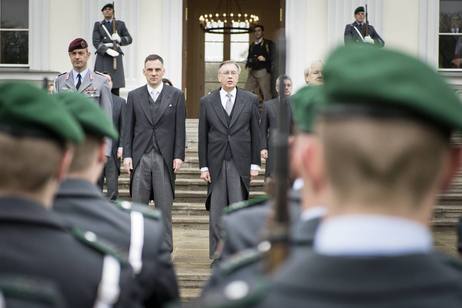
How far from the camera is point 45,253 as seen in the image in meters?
2.53

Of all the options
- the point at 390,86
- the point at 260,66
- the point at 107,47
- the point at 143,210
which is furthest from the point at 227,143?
the point at 260,66

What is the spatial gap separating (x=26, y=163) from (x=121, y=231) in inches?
39.8

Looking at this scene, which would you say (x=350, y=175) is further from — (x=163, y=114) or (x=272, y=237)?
(x=163, y=114)

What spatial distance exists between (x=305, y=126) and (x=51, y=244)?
2.32 feet

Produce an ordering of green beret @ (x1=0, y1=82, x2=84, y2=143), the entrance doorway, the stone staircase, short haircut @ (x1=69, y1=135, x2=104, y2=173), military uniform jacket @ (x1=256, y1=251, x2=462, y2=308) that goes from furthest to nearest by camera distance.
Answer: the entrance doorway
the stone staircase
short haircut @ (x1=69, y1=135, x2=104, y2=173)
green beret @ (x1=0, y1=82, x2=84, y2=143)
military uniform jacket @ (x1=256, y1=251, x2=462, y2=308)

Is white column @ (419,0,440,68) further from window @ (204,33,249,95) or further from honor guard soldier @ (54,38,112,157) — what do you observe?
honor guard soldier @ (54,38,112,157)

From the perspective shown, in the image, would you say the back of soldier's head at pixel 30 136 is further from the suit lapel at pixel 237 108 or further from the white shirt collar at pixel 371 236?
the suit lapel at pixel 237 108

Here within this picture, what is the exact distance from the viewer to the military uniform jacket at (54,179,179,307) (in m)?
3.31

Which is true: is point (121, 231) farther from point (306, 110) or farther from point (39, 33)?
point (39, 33)

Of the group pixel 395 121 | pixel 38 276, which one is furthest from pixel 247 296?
pixel 38 276

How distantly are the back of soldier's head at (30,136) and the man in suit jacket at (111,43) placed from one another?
12804 millimetres

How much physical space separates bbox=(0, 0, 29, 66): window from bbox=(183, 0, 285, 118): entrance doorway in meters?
5.10

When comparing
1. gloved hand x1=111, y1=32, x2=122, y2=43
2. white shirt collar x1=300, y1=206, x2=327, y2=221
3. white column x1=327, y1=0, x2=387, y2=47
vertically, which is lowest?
white shirt collar x1=300, y1=206, x2=327, y2=221

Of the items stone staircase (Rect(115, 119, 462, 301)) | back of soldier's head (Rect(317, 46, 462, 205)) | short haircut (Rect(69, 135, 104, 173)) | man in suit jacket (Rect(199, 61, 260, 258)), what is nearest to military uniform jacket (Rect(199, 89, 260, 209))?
man in suit jacket (Rect(199, 61, 260, 258))
